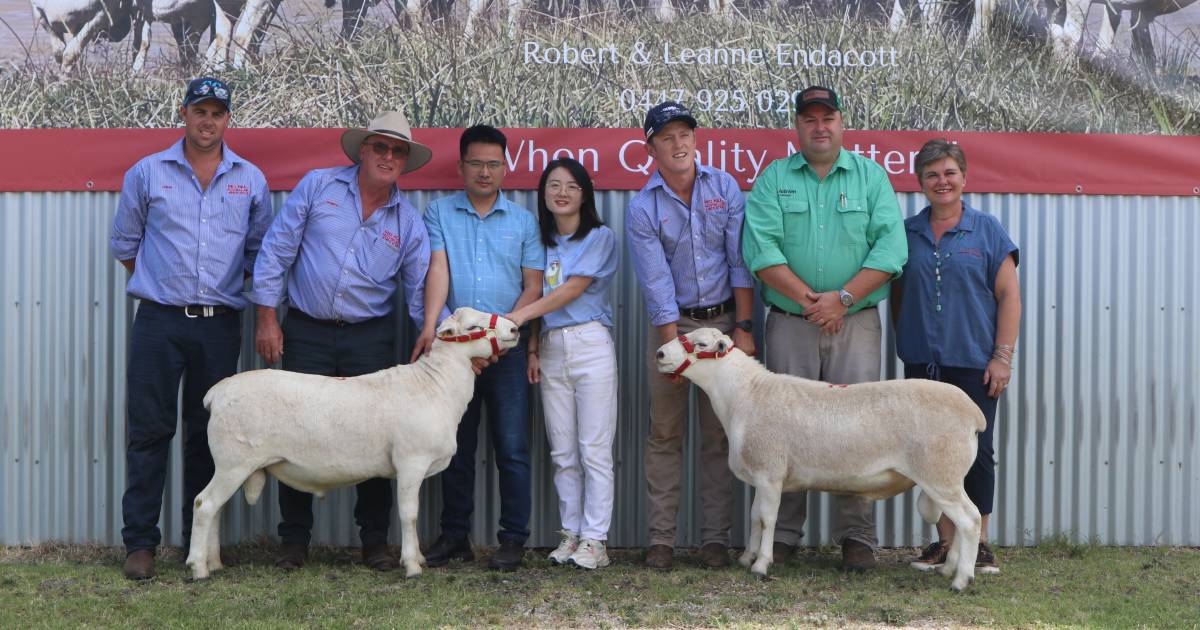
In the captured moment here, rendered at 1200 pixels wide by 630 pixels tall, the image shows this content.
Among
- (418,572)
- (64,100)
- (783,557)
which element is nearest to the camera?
(418,572)

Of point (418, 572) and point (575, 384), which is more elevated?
point (575, 384)

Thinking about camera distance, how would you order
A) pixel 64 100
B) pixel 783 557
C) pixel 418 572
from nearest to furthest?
pixel 418 572 < pixel 783 557 < pixel 64 100

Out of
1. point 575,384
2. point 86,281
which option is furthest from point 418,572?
point 86,281

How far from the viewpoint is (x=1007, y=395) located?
7531mm

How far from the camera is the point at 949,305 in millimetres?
6422

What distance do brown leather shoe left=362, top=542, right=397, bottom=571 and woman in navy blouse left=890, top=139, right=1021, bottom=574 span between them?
317 cm

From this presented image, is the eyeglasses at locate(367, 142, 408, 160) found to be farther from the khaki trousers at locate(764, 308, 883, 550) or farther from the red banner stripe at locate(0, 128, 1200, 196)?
the khaki trousers at locate(764, 308, 883, 550)

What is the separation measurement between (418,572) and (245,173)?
8.59 feet

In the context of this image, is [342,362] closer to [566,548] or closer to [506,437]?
[506,437]

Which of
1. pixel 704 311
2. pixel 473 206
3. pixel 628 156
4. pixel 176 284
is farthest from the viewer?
pixel 628 156

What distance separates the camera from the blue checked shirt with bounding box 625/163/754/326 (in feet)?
21.6

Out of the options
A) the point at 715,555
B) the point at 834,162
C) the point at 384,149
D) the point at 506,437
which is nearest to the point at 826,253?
the point at 834,162

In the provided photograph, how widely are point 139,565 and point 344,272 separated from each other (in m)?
2.07

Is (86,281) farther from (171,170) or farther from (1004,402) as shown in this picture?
(1004,402)
